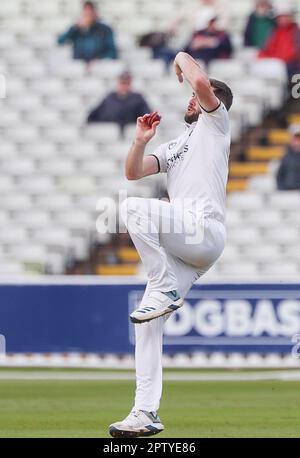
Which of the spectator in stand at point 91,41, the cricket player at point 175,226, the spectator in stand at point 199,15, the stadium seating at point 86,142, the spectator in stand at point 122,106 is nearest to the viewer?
the cricket player at point 175,226

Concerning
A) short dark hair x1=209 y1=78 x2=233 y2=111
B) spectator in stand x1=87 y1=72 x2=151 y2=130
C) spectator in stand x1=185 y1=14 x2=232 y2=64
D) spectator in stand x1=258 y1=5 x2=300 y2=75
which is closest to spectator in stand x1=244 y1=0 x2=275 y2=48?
spectator in stand x1=258 y1=5 x2=300 y2=75

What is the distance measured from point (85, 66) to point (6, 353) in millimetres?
6130

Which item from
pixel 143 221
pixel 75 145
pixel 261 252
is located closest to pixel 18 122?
pixel 75 145

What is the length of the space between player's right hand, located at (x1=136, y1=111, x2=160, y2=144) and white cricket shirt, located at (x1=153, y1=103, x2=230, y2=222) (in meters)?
0.29

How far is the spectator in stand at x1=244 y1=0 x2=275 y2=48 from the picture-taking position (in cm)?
1927

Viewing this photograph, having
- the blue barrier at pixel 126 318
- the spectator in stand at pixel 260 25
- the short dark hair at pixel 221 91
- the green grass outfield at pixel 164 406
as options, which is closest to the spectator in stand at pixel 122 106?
the spectator in stand at pixel 260 25

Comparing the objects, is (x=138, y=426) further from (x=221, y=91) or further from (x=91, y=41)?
(x=91, y=41)

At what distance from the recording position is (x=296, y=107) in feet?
62.6

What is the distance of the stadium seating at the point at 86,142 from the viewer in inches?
691

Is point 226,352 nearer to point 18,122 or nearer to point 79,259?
point 79,259

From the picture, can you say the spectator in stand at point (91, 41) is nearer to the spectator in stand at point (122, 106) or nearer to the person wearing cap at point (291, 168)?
the spectator in stand at point (122, 106)

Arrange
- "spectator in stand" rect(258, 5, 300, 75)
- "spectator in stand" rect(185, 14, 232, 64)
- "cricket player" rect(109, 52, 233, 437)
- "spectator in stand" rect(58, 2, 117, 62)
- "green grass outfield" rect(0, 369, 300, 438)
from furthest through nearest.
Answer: "spectator in stand" rect(58, 2, 117, 62) → "spectator in stand" rect(185, 14, 232, 64) → "spectator in stand" rect(258, 5, 300, 75) → "green grass outfield" rect(0, 369, 300, 438) → "cricket player" rect(109, 52, 233, 437)

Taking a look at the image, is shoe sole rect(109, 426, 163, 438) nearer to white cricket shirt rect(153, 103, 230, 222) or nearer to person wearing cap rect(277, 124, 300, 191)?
white cricket shirt rect(153, 103, 230, 222)

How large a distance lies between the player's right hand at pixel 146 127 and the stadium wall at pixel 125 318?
6707mm
